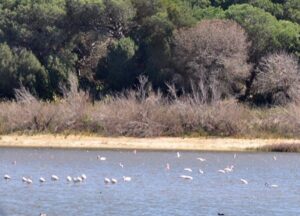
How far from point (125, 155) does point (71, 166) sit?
5355 millimetres

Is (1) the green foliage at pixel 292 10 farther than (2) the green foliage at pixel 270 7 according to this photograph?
No

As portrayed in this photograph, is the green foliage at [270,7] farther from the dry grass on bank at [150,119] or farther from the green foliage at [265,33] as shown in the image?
the dry grass on bank at [150,119]

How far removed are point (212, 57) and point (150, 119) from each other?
781 centimetres

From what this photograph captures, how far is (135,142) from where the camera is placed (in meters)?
52.7

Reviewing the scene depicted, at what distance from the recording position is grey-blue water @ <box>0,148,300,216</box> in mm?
30609

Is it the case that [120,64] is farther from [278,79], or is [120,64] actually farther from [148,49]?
[278,79]

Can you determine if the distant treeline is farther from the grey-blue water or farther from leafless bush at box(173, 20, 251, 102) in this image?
the grey-blue water

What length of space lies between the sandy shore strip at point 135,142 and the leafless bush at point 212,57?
7.10 metres

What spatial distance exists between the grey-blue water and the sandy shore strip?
2.12 meters

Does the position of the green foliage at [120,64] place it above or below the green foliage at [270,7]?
below

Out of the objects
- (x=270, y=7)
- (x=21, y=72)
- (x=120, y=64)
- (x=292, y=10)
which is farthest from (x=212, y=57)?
(x=292, y=10)

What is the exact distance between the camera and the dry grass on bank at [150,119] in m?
54.1

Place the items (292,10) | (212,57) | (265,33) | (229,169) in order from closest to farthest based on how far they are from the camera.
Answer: (229,169) → (212,57) → (265,33) → (292,10)

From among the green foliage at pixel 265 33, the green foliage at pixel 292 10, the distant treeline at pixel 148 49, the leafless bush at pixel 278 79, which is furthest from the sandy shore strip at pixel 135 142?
the green foliage at pixel 292 10
